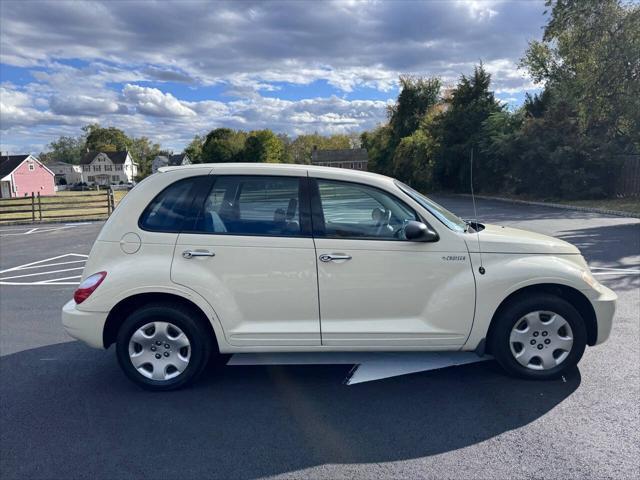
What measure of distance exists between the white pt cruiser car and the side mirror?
1 cm

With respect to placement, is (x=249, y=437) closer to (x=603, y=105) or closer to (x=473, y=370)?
(x=473, y=370)

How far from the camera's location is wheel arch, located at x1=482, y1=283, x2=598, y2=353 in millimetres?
3988

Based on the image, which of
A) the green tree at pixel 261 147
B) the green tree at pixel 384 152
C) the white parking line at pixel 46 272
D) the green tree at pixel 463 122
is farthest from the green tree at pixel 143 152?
the white parking line at pixel 46 272

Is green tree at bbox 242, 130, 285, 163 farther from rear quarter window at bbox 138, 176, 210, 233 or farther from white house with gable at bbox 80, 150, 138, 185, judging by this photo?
rear quarter window at bbox 138, 176, 210, 233

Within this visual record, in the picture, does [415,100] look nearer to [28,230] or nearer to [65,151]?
[28,230]

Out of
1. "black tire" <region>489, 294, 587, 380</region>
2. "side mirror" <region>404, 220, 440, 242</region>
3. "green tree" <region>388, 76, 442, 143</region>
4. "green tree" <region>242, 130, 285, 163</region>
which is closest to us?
"side mirror" <region>404, 220, 440, 242</region>

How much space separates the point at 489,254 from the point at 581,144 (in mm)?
23173

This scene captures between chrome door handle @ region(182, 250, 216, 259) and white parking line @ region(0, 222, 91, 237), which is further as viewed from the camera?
white parking line @ region(0, 222, 91, 237)

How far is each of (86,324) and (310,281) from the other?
1.89m

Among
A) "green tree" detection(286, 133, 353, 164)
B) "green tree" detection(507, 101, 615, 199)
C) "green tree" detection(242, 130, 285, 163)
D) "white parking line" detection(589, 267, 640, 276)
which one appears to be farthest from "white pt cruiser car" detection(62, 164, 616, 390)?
"green tree" detection(286, 133, 353, 164)

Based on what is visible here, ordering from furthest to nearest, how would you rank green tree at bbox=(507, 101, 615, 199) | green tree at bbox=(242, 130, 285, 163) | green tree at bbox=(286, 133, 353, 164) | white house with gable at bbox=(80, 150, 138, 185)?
white house with gable at bbox=(80, 150, 138, 185) → green tree at bbox=(286, 133, 353, 164) → green tree at bbox=(242, 130, 285, 163) → green tree at bbox=(507, 101, 615, 199)

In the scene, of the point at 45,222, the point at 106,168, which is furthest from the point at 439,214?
the point at 106,168

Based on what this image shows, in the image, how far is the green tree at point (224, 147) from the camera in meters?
69.7

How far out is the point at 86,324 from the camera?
13.1 feet
